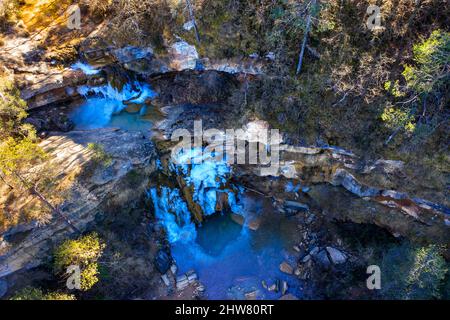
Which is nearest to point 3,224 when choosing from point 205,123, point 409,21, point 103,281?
point 103,281

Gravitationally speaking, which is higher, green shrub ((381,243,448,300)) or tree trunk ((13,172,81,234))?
tree trunk ((13,172,81,234))

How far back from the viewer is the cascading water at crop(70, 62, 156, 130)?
3036 centimetres

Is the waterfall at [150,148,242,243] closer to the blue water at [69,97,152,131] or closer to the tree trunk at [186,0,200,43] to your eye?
the blue water at [69,97,152,131]

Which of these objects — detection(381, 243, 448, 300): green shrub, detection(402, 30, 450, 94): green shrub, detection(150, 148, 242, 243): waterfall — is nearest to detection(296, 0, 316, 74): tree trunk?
detection(402, 30, 450, 94): green shrub

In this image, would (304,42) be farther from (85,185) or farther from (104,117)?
(85,185)

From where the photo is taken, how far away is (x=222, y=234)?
96.4 feet

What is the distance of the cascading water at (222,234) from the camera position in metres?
26.6

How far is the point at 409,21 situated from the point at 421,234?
657 inches

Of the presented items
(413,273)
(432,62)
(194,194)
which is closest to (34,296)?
(194,194)

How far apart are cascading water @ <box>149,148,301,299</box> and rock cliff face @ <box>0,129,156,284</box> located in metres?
2.73

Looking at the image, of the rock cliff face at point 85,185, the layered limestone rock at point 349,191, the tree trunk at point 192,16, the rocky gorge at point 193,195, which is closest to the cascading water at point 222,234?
the rocky gorge at point 193,195

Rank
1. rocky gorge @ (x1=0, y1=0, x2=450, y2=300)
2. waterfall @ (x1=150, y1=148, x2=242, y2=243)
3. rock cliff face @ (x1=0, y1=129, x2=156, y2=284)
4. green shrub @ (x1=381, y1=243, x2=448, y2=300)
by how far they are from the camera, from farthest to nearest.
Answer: waterfall @ (x1=150, y1=148, x2=242, y2=243)
rocky gorge @ (x1=0, y1=0, x2=450, y2=300)
rock cliff face @ (x1=0, y1=129, x2=156, y2=284)
green shrub @ (x1=381, y1=243, x2=448, y2=300)

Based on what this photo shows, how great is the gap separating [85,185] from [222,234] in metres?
13.6

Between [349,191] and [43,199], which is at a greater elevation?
[43,199]
